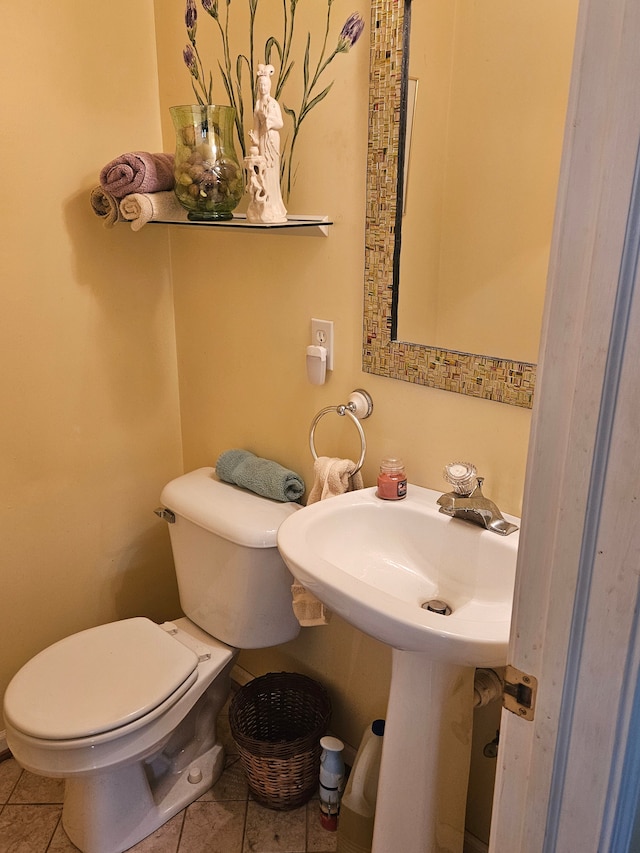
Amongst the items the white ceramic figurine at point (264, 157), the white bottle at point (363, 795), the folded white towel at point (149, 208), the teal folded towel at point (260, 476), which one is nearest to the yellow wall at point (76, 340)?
the folded white towel at point (149, 208)

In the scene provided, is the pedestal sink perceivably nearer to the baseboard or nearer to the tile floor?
the baseboard

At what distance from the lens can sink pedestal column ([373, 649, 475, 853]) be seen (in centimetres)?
119

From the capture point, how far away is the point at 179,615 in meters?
2.18

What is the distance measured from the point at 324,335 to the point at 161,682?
34.6 inches

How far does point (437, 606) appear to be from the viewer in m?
1.27

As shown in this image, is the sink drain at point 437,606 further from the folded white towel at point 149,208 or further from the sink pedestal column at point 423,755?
the folded white towel at point 149,208

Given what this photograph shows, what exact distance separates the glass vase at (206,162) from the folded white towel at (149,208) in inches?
2.6

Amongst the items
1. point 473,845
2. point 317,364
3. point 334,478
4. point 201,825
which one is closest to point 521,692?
point 334,478

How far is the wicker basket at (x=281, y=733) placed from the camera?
5.43 feet

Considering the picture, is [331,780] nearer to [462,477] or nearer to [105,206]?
[462,477]

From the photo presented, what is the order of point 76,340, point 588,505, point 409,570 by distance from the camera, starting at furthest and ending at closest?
point 76,340, point 409,570, point 588,505

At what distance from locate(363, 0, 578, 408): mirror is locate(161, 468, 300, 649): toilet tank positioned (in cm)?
51

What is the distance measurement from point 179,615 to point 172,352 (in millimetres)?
855

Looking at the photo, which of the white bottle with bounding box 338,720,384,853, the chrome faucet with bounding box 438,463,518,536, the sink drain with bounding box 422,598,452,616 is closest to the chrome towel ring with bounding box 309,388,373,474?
the chrome faucet with bounding box 438,463,518,536
